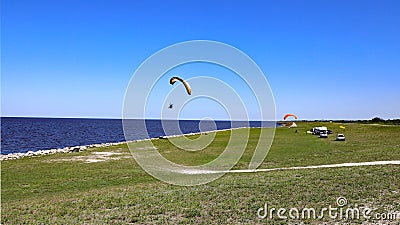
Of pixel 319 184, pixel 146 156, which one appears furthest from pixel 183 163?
pixel 319 184

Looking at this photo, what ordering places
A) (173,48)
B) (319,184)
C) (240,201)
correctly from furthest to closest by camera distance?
(319,184)
(240,201)
(173,48)

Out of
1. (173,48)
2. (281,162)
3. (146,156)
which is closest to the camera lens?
(173,48)

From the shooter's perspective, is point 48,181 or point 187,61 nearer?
point 187,61

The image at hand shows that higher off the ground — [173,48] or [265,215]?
[173,48]

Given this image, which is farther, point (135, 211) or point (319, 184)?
point (319, 184)

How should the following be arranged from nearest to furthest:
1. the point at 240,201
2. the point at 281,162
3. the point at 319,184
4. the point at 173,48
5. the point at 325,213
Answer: the point at 325,213 < the point at 173,48 < the point at 240,201 < the point at 319,184 < the point at 281,162

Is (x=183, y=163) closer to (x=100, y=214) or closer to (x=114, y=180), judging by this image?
(x=114, y=180)

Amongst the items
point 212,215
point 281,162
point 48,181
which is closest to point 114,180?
point 48,181

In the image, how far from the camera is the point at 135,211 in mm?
12297

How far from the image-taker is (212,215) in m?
11.5

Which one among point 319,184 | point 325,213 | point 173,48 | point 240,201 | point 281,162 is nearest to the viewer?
point 325,213

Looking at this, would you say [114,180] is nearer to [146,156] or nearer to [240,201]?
[240,201]

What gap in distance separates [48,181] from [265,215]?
15116 millimetres

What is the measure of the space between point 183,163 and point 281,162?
7.84 m
